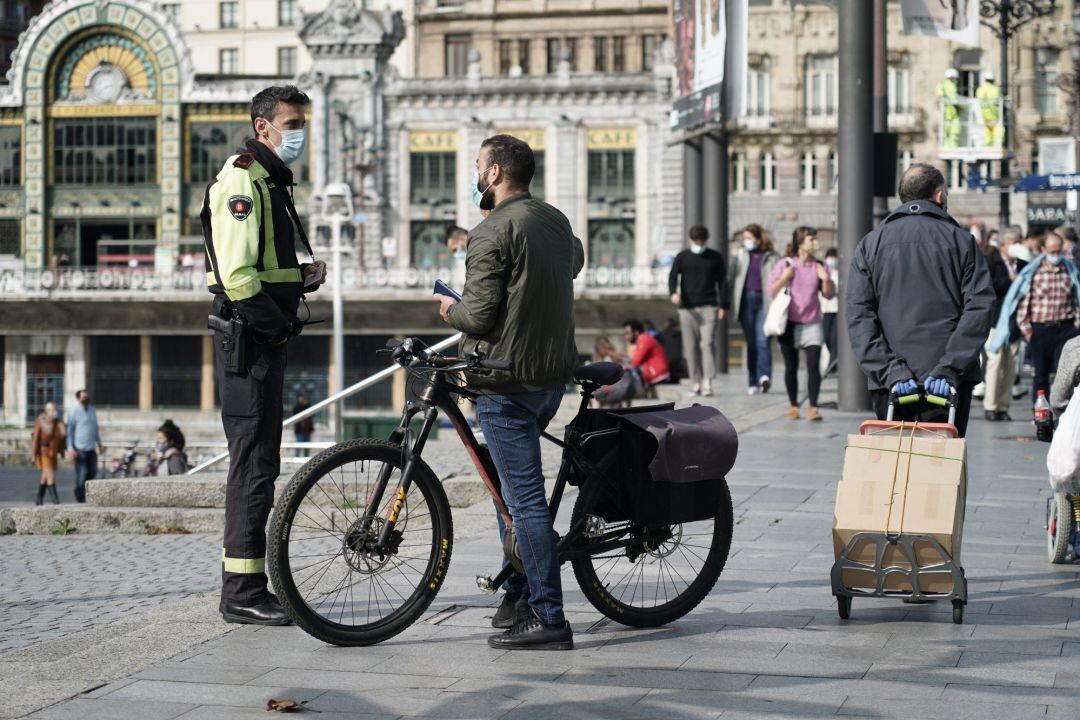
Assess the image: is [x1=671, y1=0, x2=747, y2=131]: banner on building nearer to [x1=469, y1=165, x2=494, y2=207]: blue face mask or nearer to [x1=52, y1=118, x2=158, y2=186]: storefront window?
[x1=469, y1=165, x2=494, y2=207]: blue face mask

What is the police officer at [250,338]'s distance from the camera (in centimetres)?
636

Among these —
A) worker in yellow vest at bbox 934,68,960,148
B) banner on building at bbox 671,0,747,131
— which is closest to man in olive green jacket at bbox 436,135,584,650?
banner on building at bbox 671,0,747,131

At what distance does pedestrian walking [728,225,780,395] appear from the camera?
61.4 feet

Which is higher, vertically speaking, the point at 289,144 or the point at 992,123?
the point at 992,123

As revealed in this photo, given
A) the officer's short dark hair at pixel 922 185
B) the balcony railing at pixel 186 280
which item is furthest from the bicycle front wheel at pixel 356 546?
the balcony railing at pixel 186 280

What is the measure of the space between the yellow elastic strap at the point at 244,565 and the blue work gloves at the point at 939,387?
9.06 feet

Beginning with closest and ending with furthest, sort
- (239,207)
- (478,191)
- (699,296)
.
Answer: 1. (478,191)
2. (239,207)
3. (699,296)

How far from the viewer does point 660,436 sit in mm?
6164

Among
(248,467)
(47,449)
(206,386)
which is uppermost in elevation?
(248,467)

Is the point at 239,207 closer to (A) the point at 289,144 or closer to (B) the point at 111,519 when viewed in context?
(A) the point at 289,144

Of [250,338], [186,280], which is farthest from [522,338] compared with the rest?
[186,280]

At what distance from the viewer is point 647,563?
21.0 feet

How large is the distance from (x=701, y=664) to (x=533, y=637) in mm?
593

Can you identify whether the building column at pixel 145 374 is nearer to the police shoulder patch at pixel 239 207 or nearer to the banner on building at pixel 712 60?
the banner on building at pixel 712 60
